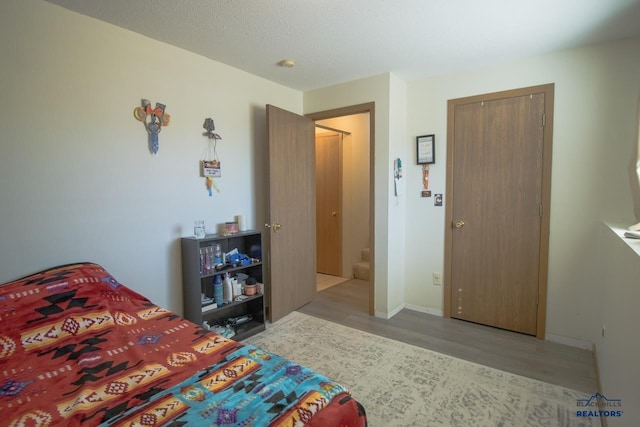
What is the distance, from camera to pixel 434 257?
3357mm

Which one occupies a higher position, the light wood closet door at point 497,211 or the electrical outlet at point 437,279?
the light wood closet door at point 497,211

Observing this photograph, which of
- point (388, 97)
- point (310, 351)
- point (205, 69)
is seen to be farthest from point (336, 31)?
point (310, 351)

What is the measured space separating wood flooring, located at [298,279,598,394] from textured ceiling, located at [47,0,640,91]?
2.47 metres

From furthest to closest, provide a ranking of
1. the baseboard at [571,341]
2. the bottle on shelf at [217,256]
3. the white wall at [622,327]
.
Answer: the bottle on shelf at [217,256]
the baseboard at [571,341]
the white wall at [622,327]

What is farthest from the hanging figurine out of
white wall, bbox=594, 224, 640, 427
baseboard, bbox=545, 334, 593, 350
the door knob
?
baseboard, bbox=545, 334, 593, 350

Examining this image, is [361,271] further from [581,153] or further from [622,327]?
[622,327]

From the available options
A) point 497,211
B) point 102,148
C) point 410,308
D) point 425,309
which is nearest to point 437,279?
point 425,309

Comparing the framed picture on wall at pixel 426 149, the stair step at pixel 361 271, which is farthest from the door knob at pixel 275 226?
the stair step at pixel 361 271

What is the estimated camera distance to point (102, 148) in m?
2.19

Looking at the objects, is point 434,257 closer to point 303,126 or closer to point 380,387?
point 380,387

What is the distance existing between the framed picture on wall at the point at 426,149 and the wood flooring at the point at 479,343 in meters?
1.65

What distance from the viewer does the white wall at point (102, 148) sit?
72.9 inches

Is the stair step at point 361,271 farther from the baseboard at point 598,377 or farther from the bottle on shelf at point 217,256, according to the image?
the baseboard at point 598,377

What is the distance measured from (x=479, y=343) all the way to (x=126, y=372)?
2664 millimetres
